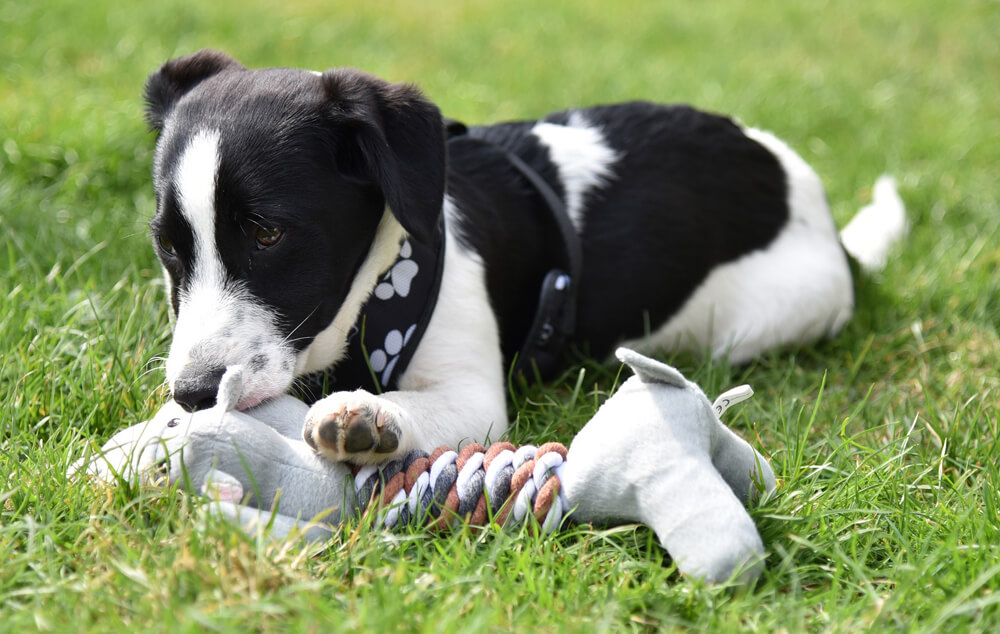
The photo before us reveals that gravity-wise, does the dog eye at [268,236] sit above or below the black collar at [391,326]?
above

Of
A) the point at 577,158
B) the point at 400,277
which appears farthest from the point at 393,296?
the point at 577,158

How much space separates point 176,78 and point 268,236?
81 cm

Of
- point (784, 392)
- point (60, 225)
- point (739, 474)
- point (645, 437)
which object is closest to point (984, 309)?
point (784, 392)

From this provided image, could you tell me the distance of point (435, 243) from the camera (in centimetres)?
285

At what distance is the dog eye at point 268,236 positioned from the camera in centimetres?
240

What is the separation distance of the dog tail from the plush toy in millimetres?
2280

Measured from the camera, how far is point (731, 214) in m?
3.67

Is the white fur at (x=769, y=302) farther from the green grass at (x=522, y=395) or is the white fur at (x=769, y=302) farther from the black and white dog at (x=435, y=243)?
the green grass at (x=522, y=395)

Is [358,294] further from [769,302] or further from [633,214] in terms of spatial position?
[769,302]

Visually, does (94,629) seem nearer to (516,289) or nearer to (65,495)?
(65,495)

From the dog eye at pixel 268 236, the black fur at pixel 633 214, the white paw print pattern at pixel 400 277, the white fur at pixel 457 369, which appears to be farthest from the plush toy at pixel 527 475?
the black fur at pixel 633 214

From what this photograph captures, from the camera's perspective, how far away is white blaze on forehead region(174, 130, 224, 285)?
2.35 m

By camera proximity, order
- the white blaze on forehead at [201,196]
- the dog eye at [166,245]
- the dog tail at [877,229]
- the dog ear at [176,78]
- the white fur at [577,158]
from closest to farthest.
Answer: the white blaze on forehead at [201,196]
the dog eye at [166,245]
the dog ear at [176,78]
the white fur at [577,158]
the dog tail at [877,229]

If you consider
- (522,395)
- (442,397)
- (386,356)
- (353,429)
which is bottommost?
(522,395)
